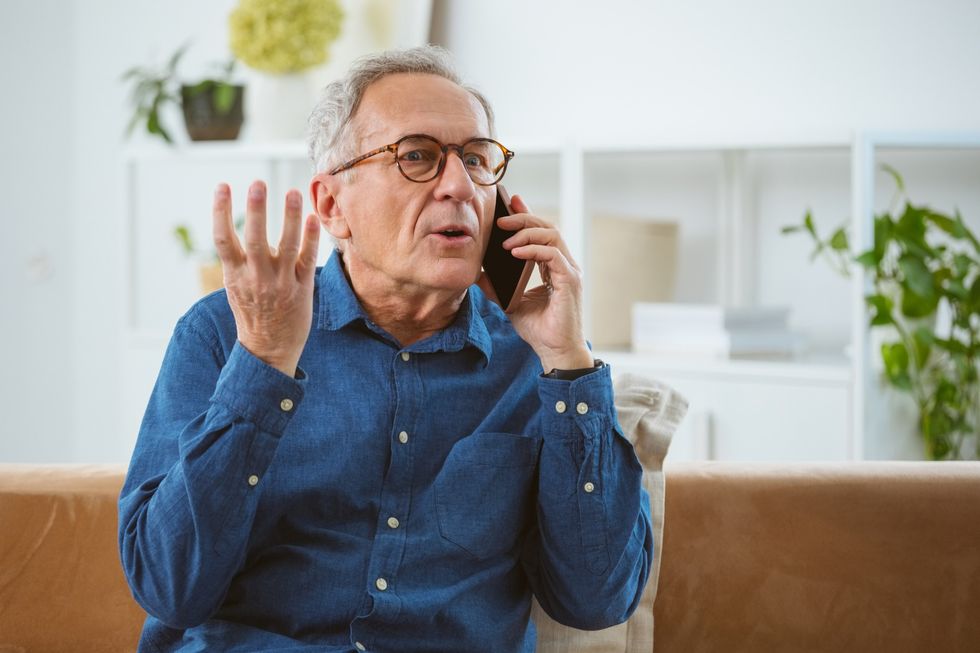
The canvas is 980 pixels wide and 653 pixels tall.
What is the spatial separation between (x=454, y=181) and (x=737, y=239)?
1752 mm

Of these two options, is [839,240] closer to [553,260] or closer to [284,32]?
[553,260]

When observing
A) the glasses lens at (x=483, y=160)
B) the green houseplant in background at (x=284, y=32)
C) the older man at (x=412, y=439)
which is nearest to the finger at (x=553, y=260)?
the older man at (x=412, y=439)

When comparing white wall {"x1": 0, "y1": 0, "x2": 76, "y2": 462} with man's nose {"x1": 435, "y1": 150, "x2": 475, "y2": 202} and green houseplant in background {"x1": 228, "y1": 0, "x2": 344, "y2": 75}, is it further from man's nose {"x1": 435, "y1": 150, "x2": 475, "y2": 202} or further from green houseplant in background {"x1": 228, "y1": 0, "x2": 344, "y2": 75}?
man's nose {"x1": 435, "y1": 150, "x2": 475, "y2": 202}

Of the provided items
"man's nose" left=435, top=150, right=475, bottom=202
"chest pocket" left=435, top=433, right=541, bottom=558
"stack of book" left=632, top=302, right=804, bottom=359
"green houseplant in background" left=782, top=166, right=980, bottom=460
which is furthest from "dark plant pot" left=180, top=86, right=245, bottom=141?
"chest pocket" left=435, top=433, right=541, bottom=558

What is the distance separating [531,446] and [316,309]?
13.2 inches

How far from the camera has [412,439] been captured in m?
1.39

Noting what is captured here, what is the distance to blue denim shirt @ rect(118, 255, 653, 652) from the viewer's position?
1318 mm

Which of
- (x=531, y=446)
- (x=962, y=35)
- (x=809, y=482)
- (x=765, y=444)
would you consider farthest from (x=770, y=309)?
(x=531, y=446)

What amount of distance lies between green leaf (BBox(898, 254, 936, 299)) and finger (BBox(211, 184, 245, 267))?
1.73 meters

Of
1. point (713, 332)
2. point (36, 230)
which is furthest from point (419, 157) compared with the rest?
point (36, 230)

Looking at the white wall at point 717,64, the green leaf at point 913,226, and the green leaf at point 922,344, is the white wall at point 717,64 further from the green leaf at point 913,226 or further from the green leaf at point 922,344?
the green leaf at point 922,344

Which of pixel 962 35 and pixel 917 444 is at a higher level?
pixel 962 35

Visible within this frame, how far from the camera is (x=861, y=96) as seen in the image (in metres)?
2.83

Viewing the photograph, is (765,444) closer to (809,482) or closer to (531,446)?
(809,482)
